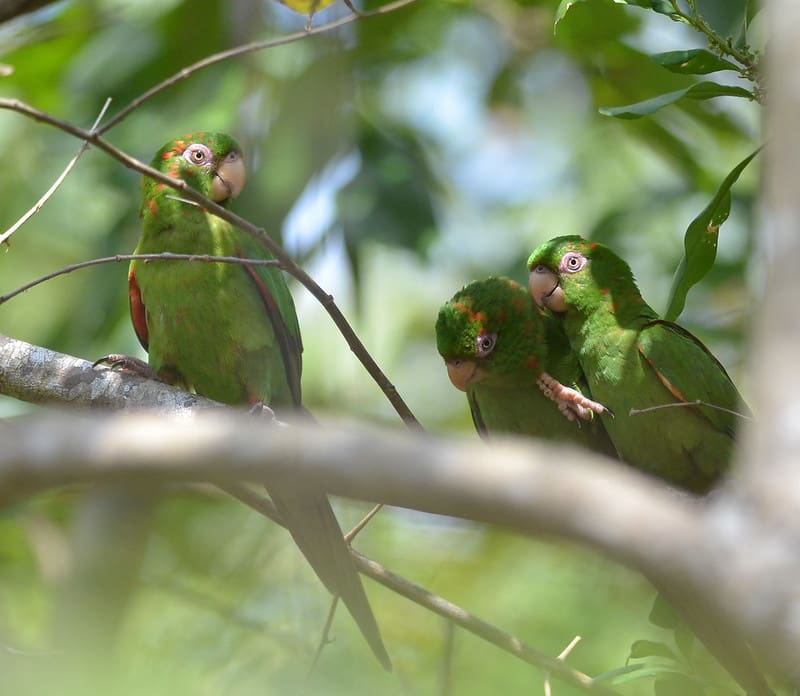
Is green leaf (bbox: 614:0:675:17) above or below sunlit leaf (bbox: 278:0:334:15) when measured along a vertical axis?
above

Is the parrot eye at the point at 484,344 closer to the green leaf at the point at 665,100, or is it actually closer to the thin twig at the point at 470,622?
the thin twig at the point at 470,622

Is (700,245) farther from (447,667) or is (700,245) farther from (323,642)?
(323,642)

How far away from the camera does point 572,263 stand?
149 inches

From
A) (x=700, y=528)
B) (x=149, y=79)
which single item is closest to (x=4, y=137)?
(x=149, y=79)

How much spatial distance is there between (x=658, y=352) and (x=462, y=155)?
5.41m

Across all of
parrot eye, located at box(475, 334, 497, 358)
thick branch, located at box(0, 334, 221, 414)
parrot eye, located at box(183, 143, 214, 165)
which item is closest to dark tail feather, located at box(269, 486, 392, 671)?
thick branch, located at box(0, 334, 221, 414)

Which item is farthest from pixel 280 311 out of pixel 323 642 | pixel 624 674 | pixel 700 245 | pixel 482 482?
pixel 482 482

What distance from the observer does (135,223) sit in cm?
558

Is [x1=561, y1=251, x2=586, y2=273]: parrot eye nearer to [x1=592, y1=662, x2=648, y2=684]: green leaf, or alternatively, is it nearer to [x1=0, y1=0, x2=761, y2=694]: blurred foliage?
[x1=0, y1=0, x2=761, y2=694]: blurred foliage

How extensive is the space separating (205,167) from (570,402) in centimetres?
174

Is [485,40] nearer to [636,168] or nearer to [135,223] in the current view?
[636,168]

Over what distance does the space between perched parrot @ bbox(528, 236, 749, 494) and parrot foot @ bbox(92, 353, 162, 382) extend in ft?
5.03

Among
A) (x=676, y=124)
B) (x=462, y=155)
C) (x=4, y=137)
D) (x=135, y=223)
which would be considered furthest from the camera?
(x=462, y=155)

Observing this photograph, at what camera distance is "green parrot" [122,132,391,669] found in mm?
3877
